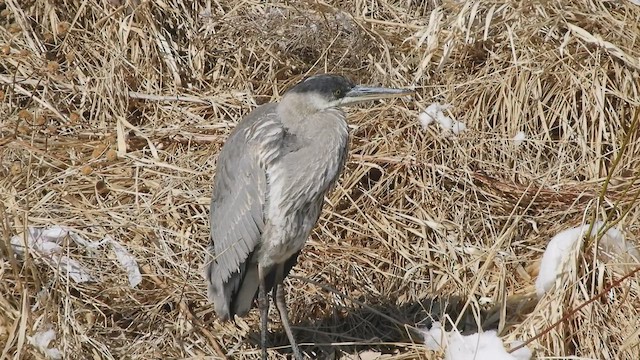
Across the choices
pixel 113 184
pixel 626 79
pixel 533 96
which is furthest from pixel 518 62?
pixel 113 184

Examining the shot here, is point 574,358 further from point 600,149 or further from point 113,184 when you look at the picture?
point 113,184

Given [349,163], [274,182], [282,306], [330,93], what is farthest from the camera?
[349,163]

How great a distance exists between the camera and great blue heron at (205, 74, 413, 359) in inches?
143

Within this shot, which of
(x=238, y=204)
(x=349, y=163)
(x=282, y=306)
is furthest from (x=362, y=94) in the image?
(x=282, y=306)

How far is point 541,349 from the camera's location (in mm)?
3559

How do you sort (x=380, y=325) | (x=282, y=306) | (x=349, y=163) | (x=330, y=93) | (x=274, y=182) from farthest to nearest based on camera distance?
(x=349, y=163) → (x=380, y=325) → (x=282, y=306) → (x=330, y=93) → (x=274, y=182)

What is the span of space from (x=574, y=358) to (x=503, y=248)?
2.82ft

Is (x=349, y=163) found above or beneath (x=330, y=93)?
beneath

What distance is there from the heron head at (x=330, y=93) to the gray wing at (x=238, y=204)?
136 mm

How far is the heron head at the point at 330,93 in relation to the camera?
12.3 ft

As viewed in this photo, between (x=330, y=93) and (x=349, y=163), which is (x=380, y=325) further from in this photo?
(x=330, y=93)

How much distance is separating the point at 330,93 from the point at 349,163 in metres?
0.78

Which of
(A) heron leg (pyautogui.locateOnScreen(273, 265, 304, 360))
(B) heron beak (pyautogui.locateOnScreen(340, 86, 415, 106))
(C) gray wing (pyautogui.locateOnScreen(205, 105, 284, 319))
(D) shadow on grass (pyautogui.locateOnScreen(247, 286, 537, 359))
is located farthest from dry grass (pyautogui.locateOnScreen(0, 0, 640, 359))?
(B) heron beak (pyautogui.locateOnScreen(340, 86, 415, 106))

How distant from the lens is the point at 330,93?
3.79 m
